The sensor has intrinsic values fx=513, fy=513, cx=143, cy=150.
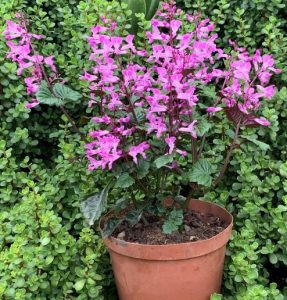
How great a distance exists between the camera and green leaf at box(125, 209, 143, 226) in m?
1.91

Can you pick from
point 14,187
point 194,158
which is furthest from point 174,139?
point 14,187

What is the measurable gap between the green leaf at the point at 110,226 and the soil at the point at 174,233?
6cm

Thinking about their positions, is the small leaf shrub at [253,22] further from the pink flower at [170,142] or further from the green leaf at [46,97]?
the green leaf at [46,97]

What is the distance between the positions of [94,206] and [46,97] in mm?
431

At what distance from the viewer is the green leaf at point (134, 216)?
191 centimetres

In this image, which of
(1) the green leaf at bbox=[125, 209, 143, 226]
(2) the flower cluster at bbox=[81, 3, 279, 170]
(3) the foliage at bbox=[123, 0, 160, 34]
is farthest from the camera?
(3) the foliage at bbox=[123, 0, 160, 34]

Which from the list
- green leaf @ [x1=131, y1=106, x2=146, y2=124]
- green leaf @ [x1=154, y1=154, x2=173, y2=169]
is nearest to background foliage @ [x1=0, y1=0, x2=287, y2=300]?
green leaf @ [x1=131, y1=106, x2=146, y2=124]

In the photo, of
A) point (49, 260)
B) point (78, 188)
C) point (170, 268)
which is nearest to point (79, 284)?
point (49, 260)

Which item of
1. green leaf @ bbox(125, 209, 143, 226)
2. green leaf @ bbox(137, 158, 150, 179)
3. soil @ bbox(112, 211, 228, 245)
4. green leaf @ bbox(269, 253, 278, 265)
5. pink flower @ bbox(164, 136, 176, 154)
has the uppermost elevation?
pink flower @ bbox(164, 136, 176, 154)

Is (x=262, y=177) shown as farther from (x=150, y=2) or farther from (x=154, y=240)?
(x=150, y=2)

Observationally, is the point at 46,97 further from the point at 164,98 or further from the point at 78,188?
the point at 78,188

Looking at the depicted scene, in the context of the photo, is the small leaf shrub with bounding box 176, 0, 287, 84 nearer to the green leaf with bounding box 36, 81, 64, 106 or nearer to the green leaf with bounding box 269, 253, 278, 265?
the green leaf with bounding box 269, 253, 278, 265

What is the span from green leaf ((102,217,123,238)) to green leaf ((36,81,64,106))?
0.50 metres

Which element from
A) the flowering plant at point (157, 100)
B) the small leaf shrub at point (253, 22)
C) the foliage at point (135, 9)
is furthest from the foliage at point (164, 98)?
the foliage at point (135, 9)
